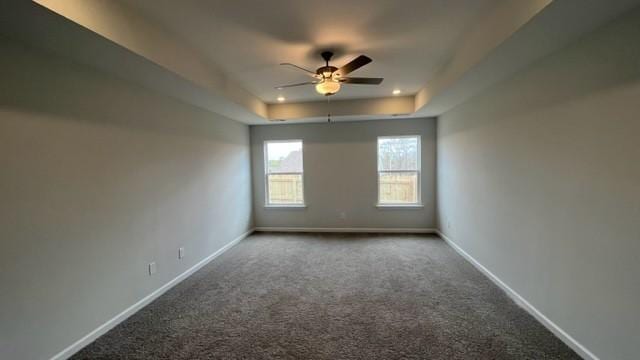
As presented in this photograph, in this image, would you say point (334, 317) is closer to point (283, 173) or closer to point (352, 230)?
point (352, 230)

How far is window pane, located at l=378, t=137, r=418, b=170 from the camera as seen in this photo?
18.3 feet

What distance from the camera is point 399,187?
5637mm

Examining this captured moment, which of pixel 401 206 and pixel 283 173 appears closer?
pixel 401 206

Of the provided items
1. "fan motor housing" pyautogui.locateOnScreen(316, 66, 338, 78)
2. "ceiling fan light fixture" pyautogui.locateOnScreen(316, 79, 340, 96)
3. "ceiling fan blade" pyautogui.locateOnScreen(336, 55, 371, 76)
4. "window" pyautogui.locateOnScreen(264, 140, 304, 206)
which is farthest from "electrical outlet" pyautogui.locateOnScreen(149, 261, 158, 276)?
"window" pyautogui.locateOnScreen(264, 140, 304, 206)

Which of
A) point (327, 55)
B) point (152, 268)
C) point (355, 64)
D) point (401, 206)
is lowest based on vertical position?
point (152, 268)

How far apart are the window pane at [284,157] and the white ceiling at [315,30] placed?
8.11 feet

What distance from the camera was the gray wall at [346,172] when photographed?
5488mm

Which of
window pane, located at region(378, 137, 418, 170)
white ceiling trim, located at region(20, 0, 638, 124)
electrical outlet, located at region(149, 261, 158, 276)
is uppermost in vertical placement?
white ceiling trim, located at region(20, 0, 638, 124)

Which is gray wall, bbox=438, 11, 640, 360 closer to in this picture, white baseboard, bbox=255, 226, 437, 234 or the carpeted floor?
the carpeted floor

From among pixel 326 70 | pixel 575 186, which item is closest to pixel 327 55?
pixel 326 70

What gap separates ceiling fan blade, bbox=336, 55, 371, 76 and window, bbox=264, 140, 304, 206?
317 centimetres

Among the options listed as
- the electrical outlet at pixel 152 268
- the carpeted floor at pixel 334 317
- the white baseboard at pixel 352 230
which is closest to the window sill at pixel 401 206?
the white baseboard at pixel 352 230

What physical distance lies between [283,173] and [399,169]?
2481mm

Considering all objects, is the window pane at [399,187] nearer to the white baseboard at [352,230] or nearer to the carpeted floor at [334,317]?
the white baseboard at [352,230]
